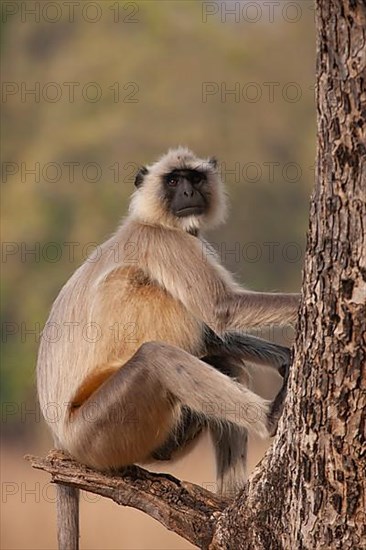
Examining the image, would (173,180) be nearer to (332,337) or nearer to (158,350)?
(158,350)

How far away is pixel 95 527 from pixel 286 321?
16.5 feet

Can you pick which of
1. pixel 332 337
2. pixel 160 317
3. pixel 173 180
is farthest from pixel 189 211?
pixel 332 337

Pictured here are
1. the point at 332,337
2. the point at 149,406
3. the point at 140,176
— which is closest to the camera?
the point at 332,337

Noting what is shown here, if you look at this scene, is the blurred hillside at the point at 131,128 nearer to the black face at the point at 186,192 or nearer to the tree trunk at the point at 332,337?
the black face at the point at 186,192

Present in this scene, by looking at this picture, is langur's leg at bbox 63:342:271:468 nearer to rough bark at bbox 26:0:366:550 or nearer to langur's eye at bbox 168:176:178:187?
rough bark at bbox 26:0:366:550

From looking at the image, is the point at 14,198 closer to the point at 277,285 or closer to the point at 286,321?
the point at 277,285

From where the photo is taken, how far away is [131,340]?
5047 millimetres

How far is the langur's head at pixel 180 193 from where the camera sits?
17.9ft

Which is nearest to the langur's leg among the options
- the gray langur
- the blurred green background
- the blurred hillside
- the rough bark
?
the gray langur

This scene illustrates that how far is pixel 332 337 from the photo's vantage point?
357 centimetres

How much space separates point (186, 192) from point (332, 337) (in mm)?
2100

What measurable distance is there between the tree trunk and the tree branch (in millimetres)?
547

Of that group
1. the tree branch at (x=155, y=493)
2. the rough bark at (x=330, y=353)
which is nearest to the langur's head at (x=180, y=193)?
the tree branch at (x=155, y=493)

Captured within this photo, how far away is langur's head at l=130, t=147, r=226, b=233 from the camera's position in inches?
215
